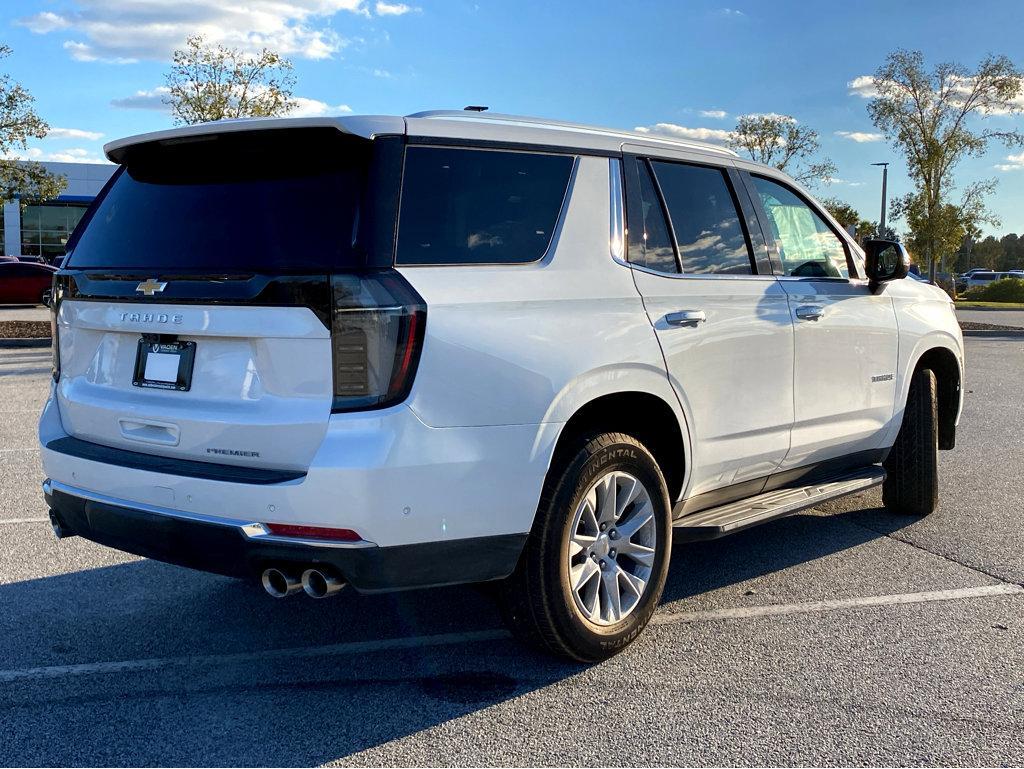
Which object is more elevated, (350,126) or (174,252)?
(350,126)

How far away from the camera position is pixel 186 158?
3809 millimetres

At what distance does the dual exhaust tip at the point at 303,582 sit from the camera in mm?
3285

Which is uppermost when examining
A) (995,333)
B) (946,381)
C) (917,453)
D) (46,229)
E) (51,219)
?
(51,219)


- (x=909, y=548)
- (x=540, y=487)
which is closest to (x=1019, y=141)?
(x=909, y=548)

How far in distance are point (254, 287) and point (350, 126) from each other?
2.01 ft

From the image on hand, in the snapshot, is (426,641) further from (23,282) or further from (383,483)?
(23,282)

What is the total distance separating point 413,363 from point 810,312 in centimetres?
244

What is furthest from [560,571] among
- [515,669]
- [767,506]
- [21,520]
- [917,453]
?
[21,520]

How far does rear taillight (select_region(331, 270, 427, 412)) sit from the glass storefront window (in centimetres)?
6238

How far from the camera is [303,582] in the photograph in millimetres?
3312

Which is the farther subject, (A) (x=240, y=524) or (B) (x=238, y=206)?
(B) (x=238, y=206)

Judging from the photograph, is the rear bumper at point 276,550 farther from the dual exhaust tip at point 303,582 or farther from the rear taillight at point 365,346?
the rear taillight at point 365,346

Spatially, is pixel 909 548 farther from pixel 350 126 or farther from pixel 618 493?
pixel 350 126

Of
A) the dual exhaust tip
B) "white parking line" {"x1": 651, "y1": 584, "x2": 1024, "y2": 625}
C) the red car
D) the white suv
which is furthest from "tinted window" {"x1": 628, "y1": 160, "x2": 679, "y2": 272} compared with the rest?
the red car
